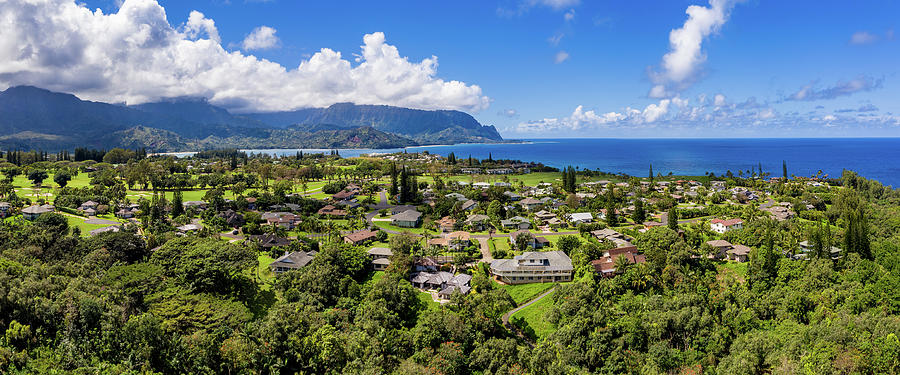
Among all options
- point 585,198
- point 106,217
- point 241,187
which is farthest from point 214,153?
point 585,198

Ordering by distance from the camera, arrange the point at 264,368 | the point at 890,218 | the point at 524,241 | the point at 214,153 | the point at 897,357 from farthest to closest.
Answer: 1. the point at 214,153
2. the point at 890,218
3. the point at 524,241
4. the point at 264,368
5. the point at 897,357

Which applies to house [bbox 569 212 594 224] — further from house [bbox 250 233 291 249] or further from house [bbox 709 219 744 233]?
house [bbox 250 233 291 249]

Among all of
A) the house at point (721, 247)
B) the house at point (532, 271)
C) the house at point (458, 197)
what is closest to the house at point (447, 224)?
the house at point (458, 197)

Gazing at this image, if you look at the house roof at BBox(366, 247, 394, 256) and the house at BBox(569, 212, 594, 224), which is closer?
the house roof at BBox(366, 247, 394, 256)

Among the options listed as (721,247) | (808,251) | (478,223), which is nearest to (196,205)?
(478,223)

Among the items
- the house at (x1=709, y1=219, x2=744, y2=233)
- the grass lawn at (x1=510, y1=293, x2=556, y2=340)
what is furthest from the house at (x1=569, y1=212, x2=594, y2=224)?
the grass lawn at (x1=510, y1=293, x2=556, y2=340)

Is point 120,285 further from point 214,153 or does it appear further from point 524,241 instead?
point 214,153

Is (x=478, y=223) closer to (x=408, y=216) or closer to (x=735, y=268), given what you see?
(x=408, y=216)
